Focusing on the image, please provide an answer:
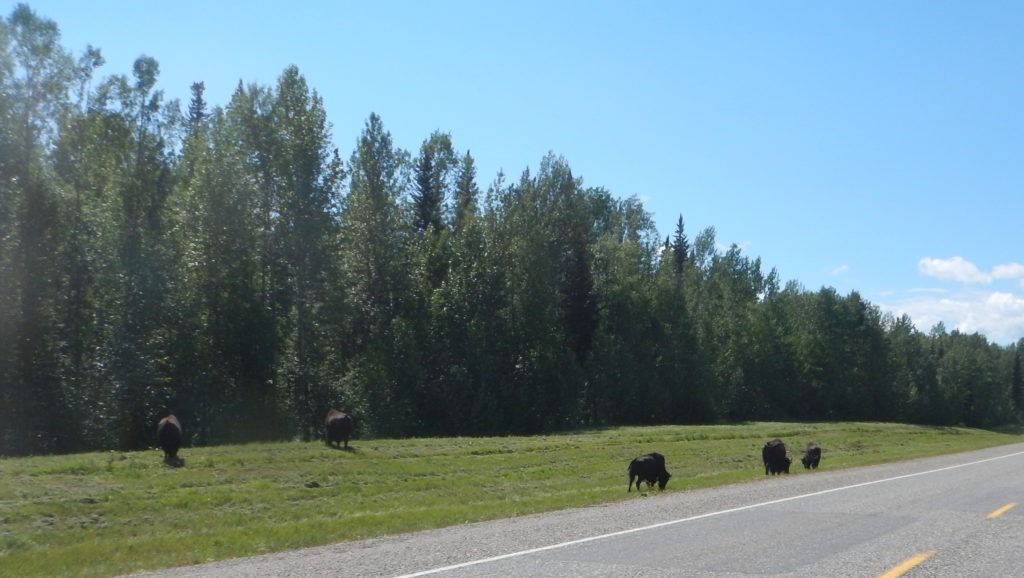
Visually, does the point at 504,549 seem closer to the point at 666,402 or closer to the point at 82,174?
the point at 82,174

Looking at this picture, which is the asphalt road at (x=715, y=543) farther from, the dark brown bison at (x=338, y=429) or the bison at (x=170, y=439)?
the dark brown bison at (x=338, y=429)

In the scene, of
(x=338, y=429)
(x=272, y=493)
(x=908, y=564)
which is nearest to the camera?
(x=908, y=564)

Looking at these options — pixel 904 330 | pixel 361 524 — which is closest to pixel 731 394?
pixel 904 330

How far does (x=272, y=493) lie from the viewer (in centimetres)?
2053

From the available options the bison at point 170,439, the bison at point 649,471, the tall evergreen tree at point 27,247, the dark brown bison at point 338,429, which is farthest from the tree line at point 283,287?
the bison at point 649,471

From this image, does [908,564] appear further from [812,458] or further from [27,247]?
[27,247]

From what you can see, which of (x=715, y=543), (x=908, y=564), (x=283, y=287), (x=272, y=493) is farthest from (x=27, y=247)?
(x=908, y=564)

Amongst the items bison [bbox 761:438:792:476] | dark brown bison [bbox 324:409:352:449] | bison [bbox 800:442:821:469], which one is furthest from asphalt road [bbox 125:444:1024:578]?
dark brown bison [bbox 324:409:352:449]

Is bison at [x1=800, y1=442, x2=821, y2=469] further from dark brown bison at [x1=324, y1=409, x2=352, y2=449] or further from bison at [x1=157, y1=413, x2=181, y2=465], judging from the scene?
bison at [x1=157, y1=413, x2=181, y2=465]

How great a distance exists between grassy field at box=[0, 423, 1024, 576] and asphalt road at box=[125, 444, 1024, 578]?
1793 mm

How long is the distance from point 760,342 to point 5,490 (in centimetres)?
7955

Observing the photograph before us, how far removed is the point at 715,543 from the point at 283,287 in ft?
119

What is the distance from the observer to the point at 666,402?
67.1 meters

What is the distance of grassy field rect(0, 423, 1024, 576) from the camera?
13703mm
